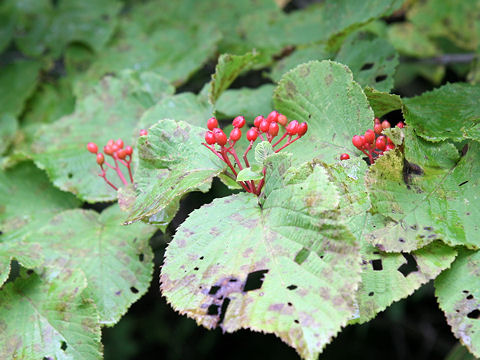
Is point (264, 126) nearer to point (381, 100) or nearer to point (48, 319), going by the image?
point (381, 100)

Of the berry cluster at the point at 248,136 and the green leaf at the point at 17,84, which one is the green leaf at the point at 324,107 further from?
the green leaf at the point at 17,84

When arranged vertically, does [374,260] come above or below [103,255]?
above

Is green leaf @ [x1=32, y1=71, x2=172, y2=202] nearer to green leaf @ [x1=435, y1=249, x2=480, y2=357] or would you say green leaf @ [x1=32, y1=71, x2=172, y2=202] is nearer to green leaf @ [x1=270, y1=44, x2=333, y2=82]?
green leaf @ [x1=270, y1=44, x2=333, y2=82]

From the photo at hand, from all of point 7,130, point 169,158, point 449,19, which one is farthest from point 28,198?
point 449,19

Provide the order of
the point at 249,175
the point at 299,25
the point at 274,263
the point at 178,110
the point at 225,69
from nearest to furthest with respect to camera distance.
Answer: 1. the point at 274,263
2. the point at 249,175
3. the point at 225,69
4. the point at 178,110
5. the point at 299,25

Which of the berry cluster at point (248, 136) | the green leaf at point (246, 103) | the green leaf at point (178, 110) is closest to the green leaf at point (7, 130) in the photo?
the green leaf at point (178, 110)

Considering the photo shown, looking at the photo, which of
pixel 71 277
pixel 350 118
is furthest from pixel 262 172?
pixel 71 277

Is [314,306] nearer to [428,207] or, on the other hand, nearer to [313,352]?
[313,352]
